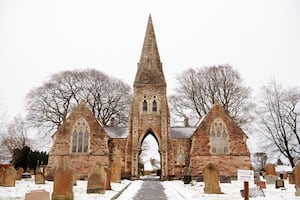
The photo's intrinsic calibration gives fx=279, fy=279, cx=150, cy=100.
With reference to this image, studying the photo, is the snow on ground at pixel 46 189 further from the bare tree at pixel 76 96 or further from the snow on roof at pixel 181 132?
the bare tree at pixel 76 96

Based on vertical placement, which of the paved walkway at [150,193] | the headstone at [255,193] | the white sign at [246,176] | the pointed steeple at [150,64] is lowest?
the paved walkway at [150,193]

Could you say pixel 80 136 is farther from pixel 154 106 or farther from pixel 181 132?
pixel 181 132

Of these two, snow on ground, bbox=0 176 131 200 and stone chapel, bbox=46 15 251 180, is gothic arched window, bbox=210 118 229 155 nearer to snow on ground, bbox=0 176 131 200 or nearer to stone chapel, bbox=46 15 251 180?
stone chapel, bbox=46 15 251 180

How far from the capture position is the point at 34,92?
37188 mm

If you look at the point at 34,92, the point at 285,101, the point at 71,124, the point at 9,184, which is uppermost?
the point at 34,92

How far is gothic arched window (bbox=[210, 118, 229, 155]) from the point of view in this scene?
1099 inches

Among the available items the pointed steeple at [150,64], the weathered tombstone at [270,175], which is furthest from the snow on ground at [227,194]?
the pointed steeple at [150,64]

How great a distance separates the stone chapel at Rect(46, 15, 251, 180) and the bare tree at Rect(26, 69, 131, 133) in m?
9.44

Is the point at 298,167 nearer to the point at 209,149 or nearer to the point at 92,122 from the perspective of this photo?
the point at 209,149

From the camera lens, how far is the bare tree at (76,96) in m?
37.1

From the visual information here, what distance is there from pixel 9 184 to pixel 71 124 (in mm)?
11821

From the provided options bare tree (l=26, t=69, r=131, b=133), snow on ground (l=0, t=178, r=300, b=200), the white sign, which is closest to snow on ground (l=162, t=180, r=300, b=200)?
snow on ground (l=0, t=178, r=300, b=200)

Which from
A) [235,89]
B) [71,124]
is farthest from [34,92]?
[235,89]

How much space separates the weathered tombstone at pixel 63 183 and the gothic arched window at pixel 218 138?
19553mm
